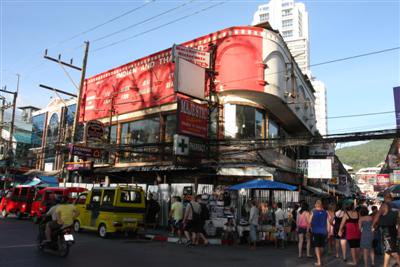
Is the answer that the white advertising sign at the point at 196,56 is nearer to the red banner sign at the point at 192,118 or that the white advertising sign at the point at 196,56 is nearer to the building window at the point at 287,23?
the red banner sign at the point at 192,118

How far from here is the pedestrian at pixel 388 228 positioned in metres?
9.12

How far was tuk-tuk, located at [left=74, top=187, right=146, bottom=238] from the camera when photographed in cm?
1512

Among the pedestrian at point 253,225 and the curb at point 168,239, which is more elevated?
the pedestrian at point 253,225

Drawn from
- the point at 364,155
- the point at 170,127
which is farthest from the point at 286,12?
the point at 170,127

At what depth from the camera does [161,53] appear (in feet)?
86.3

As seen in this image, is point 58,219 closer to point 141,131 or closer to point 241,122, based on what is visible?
point 241,122

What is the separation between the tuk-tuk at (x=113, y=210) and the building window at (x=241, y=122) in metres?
8.21

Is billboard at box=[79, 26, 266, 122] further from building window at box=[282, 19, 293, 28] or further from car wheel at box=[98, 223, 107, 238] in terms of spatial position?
building window at box=[282, 19, 293, 28]

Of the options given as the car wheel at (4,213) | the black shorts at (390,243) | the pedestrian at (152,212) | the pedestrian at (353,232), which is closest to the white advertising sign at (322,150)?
the pedestrian at (152,212)

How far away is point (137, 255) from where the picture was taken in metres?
10.9

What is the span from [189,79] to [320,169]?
11.7 meters

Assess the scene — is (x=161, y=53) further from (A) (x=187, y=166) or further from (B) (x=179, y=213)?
(B) (x=179, y=213)

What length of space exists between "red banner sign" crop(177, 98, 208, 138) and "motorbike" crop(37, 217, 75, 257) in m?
10.8

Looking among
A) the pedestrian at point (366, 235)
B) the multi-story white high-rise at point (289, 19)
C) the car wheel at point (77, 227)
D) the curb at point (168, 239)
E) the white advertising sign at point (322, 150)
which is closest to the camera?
the pedestrian at point (366, 235)
